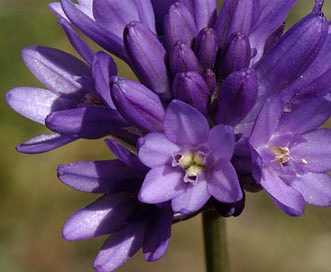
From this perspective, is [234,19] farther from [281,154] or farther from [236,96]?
[281,154]

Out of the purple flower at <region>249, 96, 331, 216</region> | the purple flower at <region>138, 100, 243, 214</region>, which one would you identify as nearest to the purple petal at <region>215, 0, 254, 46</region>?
the purple flower at <region>249, 96, 331, 216</region>

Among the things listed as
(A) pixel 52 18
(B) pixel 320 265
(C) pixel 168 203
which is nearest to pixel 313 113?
(C) pixel 168 203

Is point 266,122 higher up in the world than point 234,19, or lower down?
lower down

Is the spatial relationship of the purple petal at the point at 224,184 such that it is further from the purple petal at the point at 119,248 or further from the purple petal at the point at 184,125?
the purple petal at the point at 119,248

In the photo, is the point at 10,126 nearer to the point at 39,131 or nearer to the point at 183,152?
the point at 39,131

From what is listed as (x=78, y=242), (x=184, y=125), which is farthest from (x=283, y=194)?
(x=78, y=242)

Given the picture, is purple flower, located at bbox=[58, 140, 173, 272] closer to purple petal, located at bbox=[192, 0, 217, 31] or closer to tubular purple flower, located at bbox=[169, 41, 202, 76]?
tubular purple flower, located at bbox=[169, 41, 202, 76]
